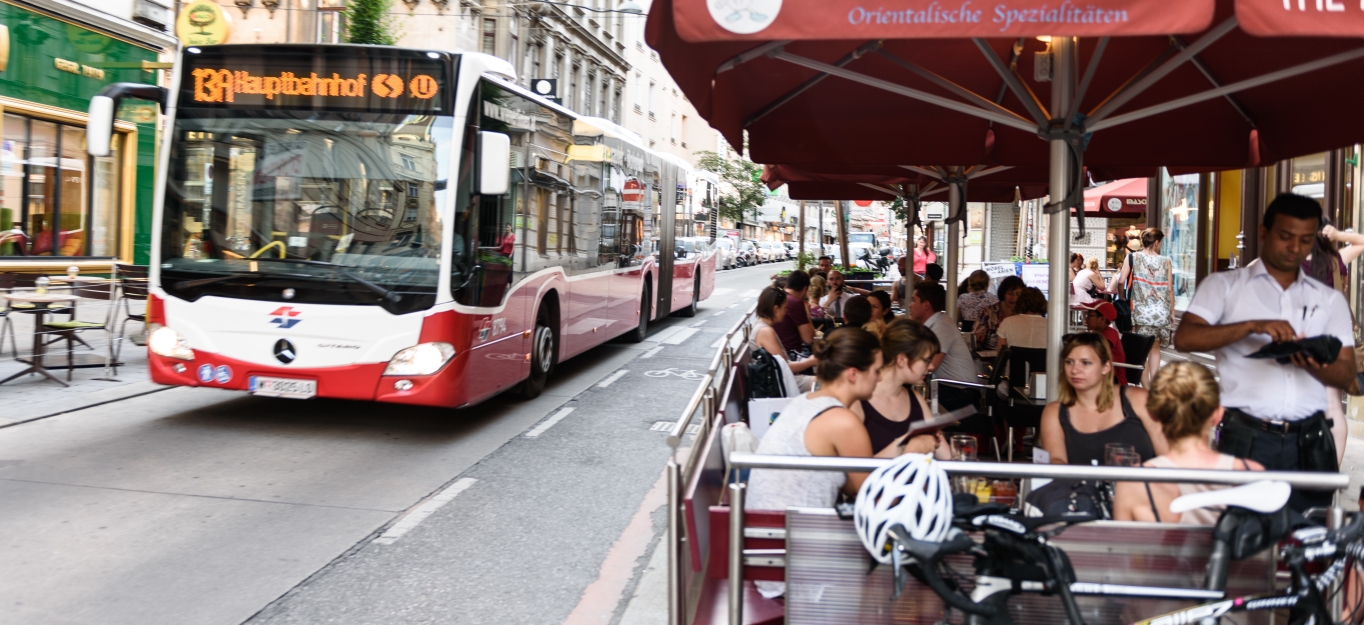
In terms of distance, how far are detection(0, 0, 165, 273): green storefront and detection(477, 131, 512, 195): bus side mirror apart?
10426 mm

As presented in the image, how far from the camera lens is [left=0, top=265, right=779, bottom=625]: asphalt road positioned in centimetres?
507

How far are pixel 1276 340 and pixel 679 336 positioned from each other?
1440 cm

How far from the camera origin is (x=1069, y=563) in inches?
118

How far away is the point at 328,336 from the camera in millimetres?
8250

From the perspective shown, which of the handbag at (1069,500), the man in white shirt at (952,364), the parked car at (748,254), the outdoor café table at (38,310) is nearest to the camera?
the handbag at (1069,500)

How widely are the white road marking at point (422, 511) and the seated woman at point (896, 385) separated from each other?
274 cm

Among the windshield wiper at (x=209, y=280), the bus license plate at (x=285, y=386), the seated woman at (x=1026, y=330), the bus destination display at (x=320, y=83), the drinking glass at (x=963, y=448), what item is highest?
the bus destination display at (x=320, y=83)

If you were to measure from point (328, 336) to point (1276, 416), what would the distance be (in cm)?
628

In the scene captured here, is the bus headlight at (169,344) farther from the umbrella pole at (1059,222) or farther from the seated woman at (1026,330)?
the umbrella pole at (1059,222)

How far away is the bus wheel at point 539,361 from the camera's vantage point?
10.9 metres

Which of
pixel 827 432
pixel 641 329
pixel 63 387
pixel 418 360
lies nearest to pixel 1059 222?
pixel 827 432

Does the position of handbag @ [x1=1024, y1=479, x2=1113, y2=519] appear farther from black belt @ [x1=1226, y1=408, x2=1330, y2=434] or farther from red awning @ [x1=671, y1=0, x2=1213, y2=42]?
red awning @ [x1=671, y1=0, x2=1213, y2=42]

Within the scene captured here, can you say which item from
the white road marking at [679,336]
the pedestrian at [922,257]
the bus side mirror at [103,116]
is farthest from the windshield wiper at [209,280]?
the pedestrian at [922,257]

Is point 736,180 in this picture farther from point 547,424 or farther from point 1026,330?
point 1026,330
